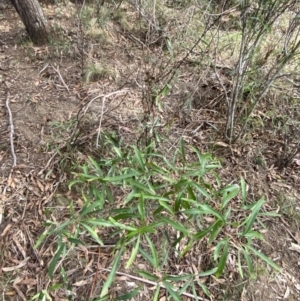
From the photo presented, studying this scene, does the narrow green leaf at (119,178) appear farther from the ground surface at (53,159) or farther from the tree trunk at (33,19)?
the tree trunk at (33,19)

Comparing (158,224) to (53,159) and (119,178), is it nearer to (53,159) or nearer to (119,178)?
(119,178)

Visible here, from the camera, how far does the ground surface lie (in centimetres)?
179

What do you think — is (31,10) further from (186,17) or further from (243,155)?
(243,155)

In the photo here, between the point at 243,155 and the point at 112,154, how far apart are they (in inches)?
37.1

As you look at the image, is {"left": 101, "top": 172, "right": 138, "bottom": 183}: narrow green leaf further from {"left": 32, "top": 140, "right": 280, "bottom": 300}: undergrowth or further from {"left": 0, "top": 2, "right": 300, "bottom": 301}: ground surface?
{"left": 0, "top": 2, "right": 300, "bottom": 301}: ground surface

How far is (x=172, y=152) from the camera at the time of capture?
2197mm

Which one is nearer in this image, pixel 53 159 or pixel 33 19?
pixel 53 159

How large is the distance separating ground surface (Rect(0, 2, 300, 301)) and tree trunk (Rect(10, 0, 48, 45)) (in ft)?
0.33

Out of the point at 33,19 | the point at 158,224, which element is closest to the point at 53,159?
the point at 158,224

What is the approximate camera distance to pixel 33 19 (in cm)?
282

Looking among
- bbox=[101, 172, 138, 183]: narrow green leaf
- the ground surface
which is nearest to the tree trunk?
the ground surface

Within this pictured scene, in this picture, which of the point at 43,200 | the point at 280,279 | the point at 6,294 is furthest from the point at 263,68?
the point at 6,294

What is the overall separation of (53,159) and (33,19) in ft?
4.71

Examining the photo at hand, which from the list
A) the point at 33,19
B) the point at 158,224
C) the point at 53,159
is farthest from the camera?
the point at 33,19
